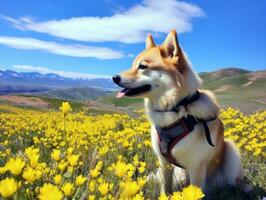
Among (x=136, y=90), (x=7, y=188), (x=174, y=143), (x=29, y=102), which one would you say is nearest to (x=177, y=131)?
(x=174, y=143)

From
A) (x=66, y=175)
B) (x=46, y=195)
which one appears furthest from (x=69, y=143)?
(x=46, y=195)

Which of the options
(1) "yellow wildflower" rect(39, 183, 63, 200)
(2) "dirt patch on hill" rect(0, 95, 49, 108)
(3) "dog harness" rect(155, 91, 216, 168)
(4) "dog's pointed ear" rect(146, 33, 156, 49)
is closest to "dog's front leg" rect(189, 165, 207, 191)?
(3) "dog harness" rect(155, 91, 216, 168)

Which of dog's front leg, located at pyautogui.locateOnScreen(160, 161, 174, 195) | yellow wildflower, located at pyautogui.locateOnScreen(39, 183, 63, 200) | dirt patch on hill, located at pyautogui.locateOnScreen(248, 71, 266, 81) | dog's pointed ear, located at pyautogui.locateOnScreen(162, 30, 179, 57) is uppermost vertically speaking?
dirt patch on hill, located at pyautogui.locateOnScreen(248, 71, 266, 81)

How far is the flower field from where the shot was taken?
2325 mm

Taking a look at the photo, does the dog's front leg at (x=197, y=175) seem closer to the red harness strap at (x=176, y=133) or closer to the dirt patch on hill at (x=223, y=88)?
the red harness strap at (x=176, y=133)

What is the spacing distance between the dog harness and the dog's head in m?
0.19

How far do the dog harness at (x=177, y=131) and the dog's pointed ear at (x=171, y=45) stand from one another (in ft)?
1.85

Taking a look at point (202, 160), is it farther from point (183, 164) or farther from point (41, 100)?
point (41, 100)

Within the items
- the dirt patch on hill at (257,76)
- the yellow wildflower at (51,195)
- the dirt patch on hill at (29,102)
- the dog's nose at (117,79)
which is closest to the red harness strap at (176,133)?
the dog's nose at (117,79)

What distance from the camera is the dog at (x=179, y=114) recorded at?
4.53 metres

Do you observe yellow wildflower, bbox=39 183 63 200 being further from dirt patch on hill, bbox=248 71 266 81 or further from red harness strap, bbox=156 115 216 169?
dirt patch on hill, bbox=248 71 266 81

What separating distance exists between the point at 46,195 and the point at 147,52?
10.9ft

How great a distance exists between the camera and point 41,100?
50.9m

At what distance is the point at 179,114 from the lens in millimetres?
4625
